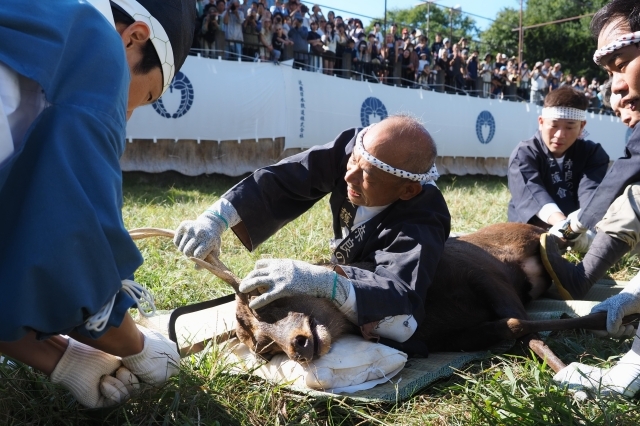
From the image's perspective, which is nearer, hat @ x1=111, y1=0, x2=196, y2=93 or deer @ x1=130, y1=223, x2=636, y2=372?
hat @ x1=111, y1=0, x2=196, y2=93

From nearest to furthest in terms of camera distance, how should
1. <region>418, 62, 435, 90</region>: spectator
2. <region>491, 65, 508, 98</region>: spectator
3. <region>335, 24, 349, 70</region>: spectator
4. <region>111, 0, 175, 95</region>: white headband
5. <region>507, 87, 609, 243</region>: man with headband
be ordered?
<region>111, 0, 175, 95</region>: white headband < <region>507, 87, 609, 243</region>: man with headband < <region>335, 24, 349, 70</region>: spectator < <region>418, 62, 435, 90</region>: spectator < <region>491, 65, 508, 98</region>: spectator

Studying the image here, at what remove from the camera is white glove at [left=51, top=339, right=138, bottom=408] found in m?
2.02

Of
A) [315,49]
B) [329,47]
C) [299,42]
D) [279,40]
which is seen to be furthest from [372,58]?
[279,40]

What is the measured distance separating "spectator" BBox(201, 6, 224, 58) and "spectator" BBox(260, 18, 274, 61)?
98 centimetres

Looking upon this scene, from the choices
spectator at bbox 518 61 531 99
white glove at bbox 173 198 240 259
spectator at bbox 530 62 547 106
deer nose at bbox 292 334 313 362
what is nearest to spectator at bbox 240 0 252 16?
white glove at bbox 173 198 240 259

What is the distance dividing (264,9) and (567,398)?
438 inches

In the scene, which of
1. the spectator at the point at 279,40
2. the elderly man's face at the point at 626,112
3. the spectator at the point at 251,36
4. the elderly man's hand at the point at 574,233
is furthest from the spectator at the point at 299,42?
the elderly man's face at the point at 626,112

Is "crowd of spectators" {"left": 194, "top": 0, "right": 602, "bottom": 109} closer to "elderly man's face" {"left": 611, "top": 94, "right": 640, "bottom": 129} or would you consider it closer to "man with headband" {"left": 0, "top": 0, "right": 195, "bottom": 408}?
"elderly man's face" {"left": 611, "top": 94, "right": 640, "bottom": 129}

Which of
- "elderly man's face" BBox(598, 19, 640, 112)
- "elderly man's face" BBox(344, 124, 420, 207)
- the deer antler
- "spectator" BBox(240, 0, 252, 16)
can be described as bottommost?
the deer antler

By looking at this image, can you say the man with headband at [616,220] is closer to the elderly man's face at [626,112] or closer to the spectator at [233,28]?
the elderly man's face at [626,112]

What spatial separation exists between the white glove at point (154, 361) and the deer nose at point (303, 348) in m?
0.43

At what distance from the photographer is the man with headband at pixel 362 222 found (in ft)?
8.29

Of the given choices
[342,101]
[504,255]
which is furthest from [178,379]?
[342,101]

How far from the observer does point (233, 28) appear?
38.1 ft
